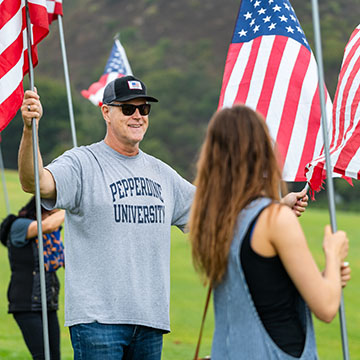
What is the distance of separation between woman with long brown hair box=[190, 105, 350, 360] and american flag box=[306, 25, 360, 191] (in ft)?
6.77

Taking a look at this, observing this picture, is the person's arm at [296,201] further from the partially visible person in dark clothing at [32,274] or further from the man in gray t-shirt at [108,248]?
the partially visible person in dark clothing at [32,274]

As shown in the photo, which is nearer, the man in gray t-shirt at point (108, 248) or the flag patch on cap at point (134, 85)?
the man in gray t-shirt at point (108, 248)

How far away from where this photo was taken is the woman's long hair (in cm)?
278

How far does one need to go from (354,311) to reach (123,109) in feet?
49.9

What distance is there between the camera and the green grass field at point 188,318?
428 inches

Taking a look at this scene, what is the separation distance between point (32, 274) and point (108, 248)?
88.6 inches

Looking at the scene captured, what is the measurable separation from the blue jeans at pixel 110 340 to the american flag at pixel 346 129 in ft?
5.33

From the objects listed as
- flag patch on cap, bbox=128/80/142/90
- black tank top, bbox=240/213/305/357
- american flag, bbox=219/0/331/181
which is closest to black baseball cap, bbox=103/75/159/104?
flag patch on cap, bbox=128/80/142/90

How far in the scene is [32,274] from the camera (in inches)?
234

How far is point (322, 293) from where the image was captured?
266cm

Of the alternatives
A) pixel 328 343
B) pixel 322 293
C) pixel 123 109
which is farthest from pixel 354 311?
pixel 322 293

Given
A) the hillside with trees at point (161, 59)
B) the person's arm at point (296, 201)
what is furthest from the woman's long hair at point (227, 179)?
the hillside with trees at point (161, 59)

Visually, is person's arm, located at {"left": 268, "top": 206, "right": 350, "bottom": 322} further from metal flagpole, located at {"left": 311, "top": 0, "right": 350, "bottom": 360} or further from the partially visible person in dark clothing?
the partially visible person in dark clothing

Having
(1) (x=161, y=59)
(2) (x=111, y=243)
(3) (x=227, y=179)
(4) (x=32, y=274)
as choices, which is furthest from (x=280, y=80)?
(1) (x=161, y=59)
